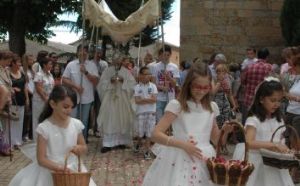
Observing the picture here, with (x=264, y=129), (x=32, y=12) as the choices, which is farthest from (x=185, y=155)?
(x=32, y=12)

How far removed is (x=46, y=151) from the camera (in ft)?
17.4

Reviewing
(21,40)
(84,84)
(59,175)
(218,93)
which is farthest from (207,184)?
(21,40)

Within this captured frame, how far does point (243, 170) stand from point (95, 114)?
8887mm

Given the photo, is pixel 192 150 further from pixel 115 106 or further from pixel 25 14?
pixel 25 14

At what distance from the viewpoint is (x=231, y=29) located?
745 inches

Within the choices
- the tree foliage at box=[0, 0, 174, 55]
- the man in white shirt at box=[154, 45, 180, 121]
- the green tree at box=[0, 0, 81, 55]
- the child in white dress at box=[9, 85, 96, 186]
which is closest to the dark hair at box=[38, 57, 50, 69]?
the man in white shirt at box=[154, 45, 180, 121]

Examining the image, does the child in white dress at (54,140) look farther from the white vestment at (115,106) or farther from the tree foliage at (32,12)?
the tree foliage at (32,12)

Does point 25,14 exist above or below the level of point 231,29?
above

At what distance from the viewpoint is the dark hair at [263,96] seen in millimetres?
5379

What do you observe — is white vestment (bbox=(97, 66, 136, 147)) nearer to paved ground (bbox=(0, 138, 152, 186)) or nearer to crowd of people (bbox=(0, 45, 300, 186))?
crowd of people (bbox=(0, 45, 300, 186))

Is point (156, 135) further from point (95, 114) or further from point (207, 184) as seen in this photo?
point (95, 114)

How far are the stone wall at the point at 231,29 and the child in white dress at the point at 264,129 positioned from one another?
13.4 metres

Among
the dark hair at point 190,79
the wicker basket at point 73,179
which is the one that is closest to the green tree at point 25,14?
the dark hair at point 190,79

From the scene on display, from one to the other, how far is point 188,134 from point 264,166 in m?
0.79
